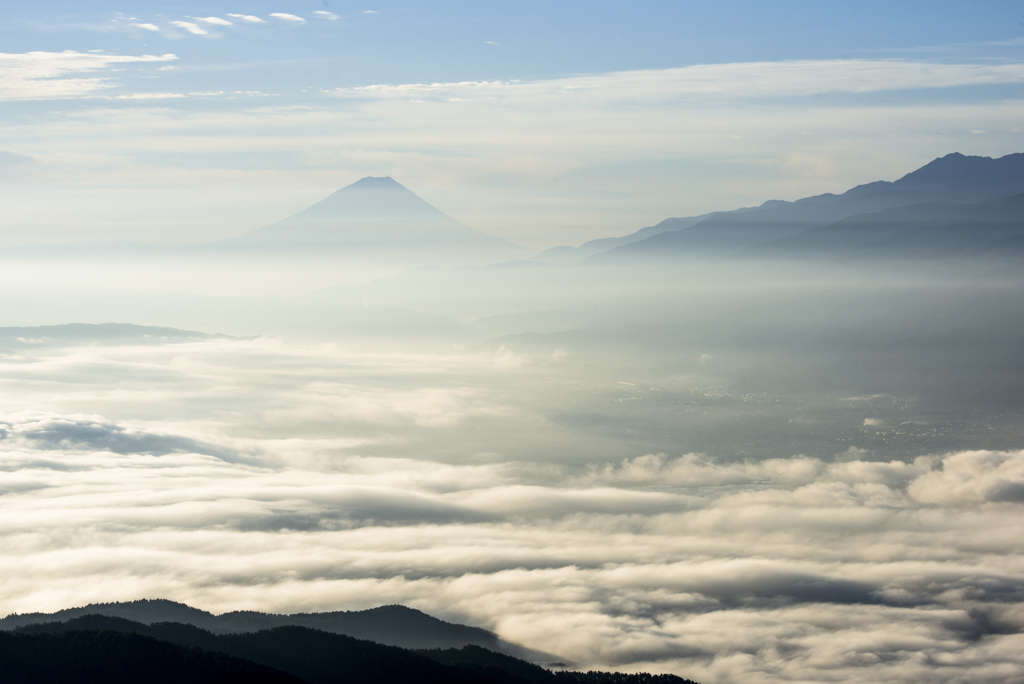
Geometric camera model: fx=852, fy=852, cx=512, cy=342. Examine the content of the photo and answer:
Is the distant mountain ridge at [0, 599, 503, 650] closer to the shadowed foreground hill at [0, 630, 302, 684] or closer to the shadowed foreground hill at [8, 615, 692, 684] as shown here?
the shadowed foreground hill at [8, 615, 692, 684]

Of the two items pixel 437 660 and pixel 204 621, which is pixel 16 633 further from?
pixel 437 660

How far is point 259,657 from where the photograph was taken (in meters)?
138

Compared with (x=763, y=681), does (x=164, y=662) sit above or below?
above

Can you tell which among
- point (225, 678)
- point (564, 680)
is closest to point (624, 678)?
point (564, 680)

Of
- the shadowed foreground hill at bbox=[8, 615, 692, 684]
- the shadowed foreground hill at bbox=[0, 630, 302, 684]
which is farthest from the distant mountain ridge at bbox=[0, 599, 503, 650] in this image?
the shadowed foreground hill at bbox=[0, 630, 302, 684]

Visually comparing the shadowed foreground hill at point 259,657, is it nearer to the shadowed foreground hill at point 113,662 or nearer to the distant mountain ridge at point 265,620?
the shadowed foreground hill at point 113,662

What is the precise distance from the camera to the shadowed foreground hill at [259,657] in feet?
398

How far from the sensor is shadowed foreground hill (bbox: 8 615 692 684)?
121 m

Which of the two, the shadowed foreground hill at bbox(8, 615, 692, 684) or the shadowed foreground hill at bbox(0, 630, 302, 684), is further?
the shadowed foreground hill at bbox(8, 615, 692, 684)

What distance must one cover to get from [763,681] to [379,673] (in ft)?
337

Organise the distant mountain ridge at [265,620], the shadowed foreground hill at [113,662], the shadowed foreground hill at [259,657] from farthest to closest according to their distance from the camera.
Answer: the distant mountain ridge at [265,620] → the shadowed foreground hill at [259,657] → the shadowed foreground hill at [113,662]

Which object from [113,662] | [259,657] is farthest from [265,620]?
[113,662]

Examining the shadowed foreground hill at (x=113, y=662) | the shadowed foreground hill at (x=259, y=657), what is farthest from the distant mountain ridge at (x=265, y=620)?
the shadowed foreground hill at (x=113, y=662)

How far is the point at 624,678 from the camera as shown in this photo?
162 meters
